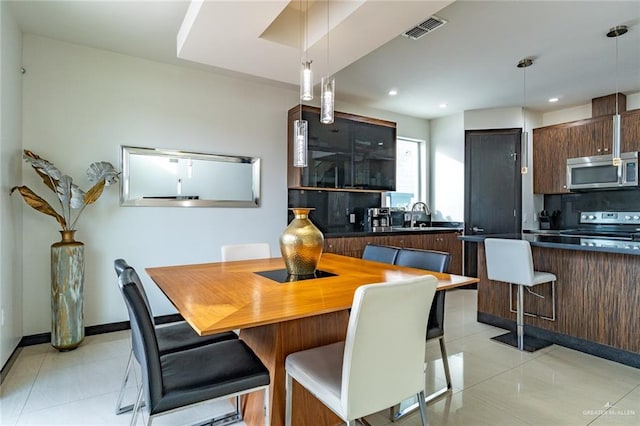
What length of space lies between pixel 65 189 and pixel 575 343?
14.7 ft

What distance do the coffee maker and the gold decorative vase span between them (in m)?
3.02

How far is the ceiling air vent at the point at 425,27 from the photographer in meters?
2.72

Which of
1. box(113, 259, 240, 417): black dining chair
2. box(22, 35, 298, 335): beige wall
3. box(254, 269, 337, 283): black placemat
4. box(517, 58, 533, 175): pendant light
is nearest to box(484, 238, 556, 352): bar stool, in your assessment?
box(517, 58, 533, 175): pendant light

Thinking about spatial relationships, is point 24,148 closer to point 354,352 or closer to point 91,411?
point 91,411

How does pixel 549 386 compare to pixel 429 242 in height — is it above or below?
below

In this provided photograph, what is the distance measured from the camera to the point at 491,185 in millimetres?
5234

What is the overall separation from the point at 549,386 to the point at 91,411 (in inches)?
113

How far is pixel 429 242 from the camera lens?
16.0 feet

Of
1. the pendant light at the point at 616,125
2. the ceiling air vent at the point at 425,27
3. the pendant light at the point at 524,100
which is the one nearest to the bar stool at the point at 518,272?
the pendant light at the point at 616,125

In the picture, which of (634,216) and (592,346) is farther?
(634,216)

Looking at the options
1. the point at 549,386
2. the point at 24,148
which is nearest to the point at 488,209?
the point at 549,386

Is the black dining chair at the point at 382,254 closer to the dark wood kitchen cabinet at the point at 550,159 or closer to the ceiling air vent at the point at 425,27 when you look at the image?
the ceiling air vent at the point at 425,27

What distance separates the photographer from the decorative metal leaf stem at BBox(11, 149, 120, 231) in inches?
109

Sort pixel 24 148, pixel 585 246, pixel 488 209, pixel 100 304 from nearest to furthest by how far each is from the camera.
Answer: pixel 585 246, pixel 24 148, pixel 100 304, pixel 488 209
